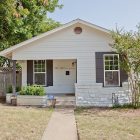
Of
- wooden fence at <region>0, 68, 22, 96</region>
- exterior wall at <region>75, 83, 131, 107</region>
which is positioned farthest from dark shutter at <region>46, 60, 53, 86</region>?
exterior wall at <region>75, 83, 131, 107</region>

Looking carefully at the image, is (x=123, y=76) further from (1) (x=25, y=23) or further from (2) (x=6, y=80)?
(1) (x=25, y=23)

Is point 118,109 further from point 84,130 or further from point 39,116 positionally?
point 84,130

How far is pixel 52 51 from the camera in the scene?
67.3 ft

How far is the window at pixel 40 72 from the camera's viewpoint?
22.2 m

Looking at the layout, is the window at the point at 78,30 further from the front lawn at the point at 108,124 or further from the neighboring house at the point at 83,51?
the front lawn at the point at 108,124

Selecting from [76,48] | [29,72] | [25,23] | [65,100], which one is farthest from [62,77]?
[25,23]

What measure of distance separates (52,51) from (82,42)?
192cm

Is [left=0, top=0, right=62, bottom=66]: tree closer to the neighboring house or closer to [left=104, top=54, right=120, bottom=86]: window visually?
the neighboring house

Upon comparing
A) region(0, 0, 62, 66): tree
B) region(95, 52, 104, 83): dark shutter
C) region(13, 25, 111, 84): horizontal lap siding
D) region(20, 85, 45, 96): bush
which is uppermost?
region(0, 0, 62, 66): tree

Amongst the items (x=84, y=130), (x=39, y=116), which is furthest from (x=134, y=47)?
(x=84, y=130)

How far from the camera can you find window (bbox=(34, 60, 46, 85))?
72.8 ft

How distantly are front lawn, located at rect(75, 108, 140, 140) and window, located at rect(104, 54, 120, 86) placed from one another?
3974mm

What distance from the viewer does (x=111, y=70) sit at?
20469 millimetres

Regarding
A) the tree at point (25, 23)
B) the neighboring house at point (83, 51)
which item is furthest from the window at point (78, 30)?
the tree at point (25, 23)
